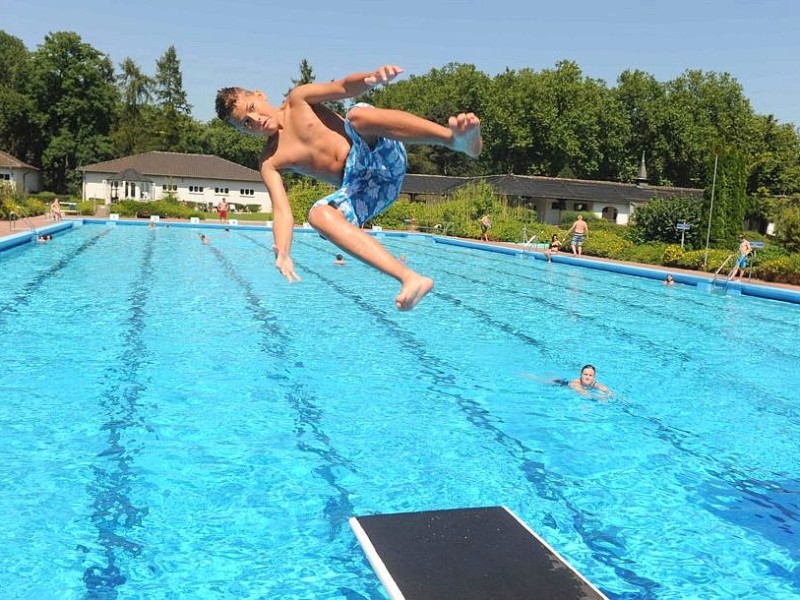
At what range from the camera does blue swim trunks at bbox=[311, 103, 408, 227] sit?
405 centimetres

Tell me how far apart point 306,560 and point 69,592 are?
1277 millimetres

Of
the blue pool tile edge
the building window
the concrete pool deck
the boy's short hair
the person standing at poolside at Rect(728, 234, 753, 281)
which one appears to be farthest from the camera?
the building window

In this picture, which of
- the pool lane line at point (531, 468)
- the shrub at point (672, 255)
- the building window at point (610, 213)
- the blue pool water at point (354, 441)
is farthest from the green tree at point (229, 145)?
the pool lane line at point (531, 468)

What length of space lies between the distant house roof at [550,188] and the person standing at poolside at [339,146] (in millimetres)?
42935

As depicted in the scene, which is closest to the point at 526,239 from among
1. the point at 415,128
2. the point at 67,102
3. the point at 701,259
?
the point at 701,259

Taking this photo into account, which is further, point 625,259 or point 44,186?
point 44,186

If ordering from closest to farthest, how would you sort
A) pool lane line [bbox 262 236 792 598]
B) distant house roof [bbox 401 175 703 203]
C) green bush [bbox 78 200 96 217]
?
1. pool lane line [bbox 262 236 792 598]
2. green bush [bbox 78 200 96 217]
3. distant house roof [bbox 401 175 703 203]

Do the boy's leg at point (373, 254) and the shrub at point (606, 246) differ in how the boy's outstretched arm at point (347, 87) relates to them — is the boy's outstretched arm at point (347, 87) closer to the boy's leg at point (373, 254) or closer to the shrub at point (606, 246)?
the boy's leg at point (373, 254)

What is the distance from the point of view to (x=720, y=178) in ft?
80.9

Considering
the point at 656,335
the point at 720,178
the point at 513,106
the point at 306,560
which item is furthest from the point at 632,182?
the point at 306,560

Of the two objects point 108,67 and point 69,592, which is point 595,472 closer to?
point 69,592

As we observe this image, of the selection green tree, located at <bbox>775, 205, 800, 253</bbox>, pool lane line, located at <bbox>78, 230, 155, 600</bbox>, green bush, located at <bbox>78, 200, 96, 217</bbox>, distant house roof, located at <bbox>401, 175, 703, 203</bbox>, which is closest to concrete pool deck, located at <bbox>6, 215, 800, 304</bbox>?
green tree, located at <bbox>775, 205, 800, 253</bbox>

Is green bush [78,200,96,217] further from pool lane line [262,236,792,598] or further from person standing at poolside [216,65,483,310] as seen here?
person standing at poolside [216,65,483,310]

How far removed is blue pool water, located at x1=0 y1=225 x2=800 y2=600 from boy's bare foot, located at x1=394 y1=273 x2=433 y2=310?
1.68 meters
